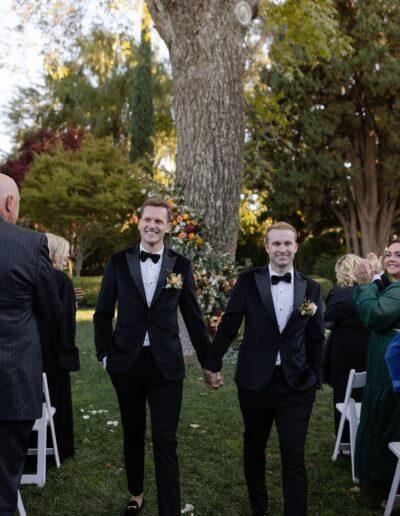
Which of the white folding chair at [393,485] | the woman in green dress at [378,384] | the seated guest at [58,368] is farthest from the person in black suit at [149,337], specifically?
the white folding chair at [393,485]

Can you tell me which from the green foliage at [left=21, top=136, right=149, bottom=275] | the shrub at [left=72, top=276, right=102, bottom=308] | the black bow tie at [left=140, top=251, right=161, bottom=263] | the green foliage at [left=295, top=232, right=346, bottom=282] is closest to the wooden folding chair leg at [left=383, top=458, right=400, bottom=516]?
the black bow tie at [left=140, top=251, right=161, bottom=263]

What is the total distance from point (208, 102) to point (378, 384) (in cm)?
623

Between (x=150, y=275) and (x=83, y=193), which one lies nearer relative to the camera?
(x=150, y=275)

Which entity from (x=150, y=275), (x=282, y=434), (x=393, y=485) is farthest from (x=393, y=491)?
(x=150, y=275)

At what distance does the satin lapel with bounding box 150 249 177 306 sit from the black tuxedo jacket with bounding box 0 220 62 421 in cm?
104

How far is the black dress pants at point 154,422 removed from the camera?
366 cm

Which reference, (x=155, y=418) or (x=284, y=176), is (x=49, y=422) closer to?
(x=155, y=418)

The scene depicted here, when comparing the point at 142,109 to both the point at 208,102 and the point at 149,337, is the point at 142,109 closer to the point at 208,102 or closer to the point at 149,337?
the point at 208,102

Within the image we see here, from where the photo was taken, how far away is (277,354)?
3.79 meters

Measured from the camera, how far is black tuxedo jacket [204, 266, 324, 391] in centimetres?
378

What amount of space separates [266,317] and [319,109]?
21964 millimetres

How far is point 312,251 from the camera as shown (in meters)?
29.1

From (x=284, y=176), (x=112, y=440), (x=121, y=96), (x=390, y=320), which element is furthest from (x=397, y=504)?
(x=121, y=96)

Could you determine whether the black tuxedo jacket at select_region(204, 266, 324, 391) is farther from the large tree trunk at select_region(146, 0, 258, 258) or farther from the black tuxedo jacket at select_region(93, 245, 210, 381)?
the large tree trunk at select_region(146, 0, 258, 258)
